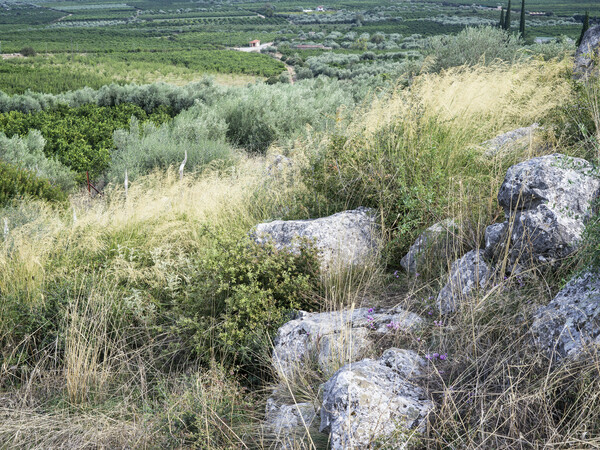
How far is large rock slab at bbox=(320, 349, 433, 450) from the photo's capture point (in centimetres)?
208

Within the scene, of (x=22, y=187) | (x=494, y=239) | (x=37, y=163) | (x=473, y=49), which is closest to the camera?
(x=494, y=239)

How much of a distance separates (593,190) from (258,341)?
2386 mm

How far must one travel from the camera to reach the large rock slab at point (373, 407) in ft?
6.81

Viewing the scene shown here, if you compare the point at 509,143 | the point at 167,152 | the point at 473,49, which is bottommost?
the point at 167,152

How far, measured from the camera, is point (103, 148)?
1141 centimetres

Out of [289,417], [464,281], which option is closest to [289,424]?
[289,417]

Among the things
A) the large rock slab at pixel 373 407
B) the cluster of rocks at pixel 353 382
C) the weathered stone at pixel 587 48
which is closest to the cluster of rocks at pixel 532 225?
the cluster of rocks at pixel 353 382

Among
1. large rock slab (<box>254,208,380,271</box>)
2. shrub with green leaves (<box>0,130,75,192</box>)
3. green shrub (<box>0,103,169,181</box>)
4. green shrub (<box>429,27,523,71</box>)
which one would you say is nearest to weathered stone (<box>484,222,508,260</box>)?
large rock slab (<box>254,208,380,271</box>)

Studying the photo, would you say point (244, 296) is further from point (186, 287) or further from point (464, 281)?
point (464, 281)

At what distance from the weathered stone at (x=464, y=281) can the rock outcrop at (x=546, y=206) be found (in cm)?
15

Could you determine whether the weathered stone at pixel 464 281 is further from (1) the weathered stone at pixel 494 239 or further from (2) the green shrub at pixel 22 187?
(2) the green shrub at pixel 22 187

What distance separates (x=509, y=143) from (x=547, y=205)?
6.38 ft

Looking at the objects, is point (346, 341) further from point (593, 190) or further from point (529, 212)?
point (593, 190)

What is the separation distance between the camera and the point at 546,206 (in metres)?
2.98
